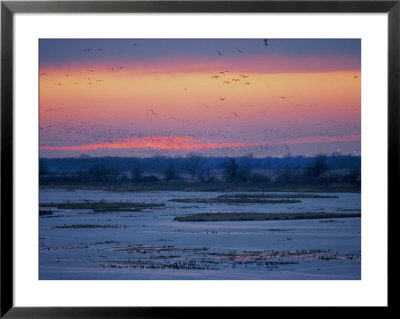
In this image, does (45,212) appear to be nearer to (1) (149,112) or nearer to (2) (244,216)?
(1) (149,112)

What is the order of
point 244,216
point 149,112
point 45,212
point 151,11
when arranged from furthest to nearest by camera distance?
1. point 149,112
2. point 244,216
3. point 45,212
4. point 151,11

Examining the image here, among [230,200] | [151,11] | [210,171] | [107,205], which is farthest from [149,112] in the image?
[151,11]

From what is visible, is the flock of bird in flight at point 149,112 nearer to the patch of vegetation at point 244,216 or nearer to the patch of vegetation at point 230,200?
the patch of vegetation at point 230,200

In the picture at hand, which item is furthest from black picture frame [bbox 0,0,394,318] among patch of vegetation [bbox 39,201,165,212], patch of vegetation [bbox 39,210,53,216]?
patch of vegetation [bbox 39,201,165,212]

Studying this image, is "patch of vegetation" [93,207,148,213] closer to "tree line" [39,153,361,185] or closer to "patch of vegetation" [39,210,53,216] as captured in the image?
"tree line" [39,153,361,185]

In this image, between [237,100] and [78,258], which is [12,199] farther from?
[237,100]
